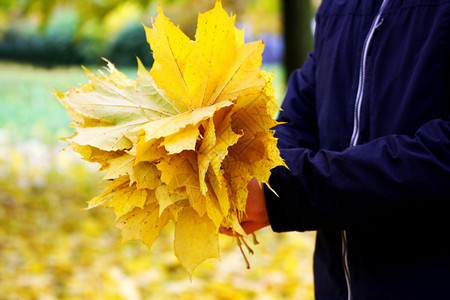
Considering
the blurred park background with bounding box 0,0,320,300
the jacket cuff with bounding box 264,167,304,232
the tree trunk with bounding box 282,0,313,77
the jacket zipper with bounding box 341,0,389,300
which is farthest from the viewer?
the tree trunk with bounding box 282,0,313,77

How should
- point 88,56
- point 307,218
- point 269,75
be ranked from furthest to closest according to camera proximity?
point 88,56 < point 307,218 < point 269,75

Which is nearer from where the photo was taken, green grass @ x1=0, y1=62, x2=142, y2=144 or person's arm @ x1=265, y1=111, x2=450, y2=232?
person's arm @ x1=265, y1=111, x2=450, y2=232

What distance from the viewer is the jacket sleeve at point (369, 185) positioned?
1.01m

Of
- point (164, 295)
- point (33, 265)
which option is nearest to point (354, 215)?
point (164, 295)

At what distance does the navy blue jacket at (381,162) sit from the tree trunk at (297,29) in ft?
10.0

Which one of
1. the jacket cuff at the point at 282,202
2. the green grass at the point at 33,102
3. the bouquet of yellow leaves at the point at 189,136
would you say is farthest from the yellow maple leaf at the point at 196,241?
the green grass at the point at 33,102

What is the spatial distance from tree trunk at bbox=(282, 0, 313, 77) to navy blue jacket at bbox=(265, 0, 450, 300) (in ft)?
10.0

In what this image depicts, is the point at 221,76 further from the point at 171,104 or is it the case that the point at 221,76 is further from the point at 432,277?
the point at 432,277

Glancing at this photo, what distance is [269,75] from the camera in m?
0.98

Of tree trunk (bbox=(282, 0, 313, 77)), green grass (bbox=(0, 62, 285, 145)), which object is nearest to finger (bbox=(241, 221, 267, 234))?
tree trunk (bbox=(282, 0, 313, 77))

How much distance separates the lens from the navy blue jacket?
1.03m

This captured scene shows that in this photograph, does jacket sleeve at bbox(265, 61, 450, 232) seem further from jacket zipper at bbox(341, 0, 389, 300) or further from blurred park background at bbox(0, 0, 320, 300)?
blurred park background at bbox(0, 0, 320, 300)

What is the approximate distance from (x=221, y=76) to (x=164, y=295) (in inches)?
100

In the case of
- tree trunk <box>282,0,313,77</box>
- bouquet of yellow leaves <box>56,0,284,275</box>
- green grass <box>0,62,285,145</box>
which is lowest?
green grass <box>0,62,285,145</box>
